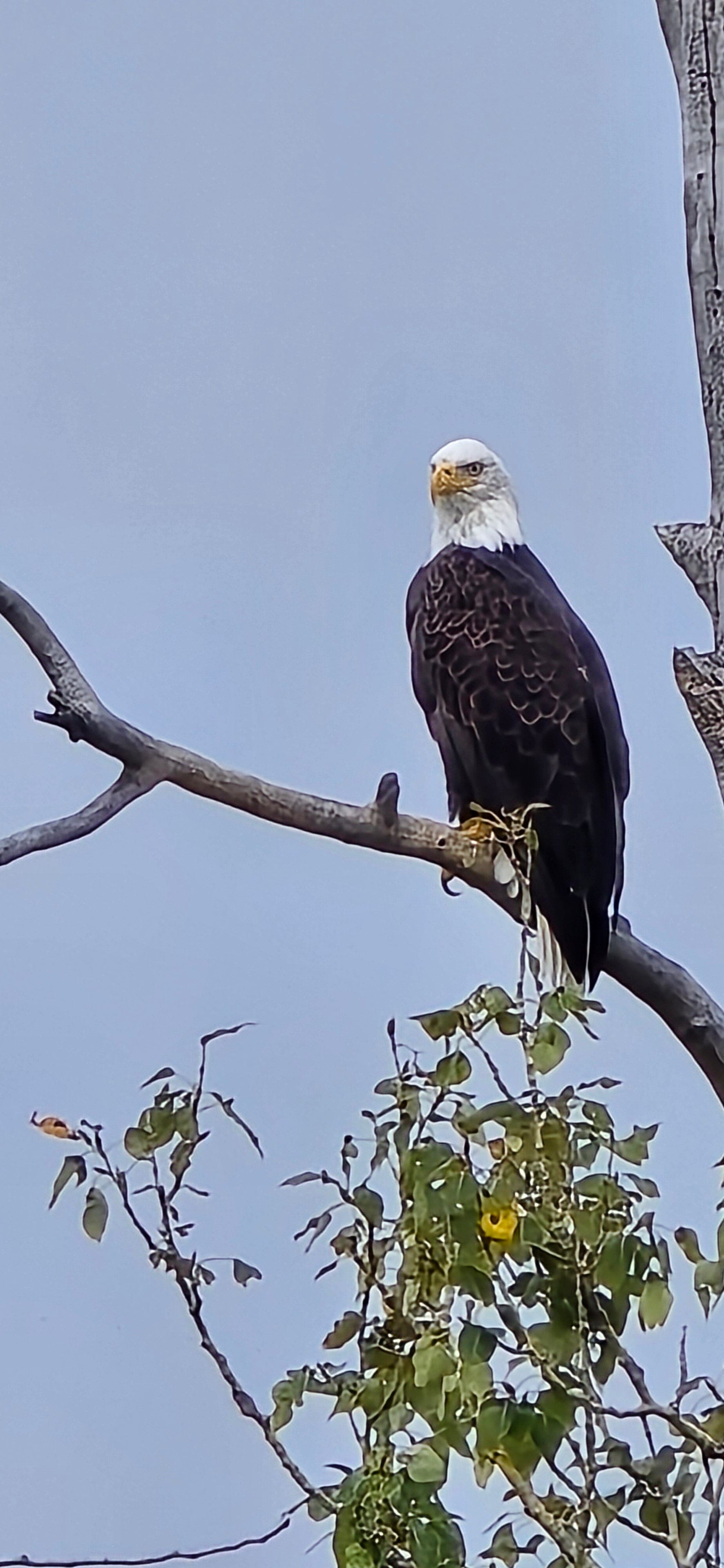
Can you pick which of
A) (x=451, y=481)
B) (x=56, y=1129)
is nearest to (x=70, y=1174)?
(x=56, y=1129)

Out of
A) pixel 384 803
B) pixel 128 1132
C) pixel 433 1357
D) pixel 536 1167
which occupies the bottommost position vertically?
pixel 433 1357

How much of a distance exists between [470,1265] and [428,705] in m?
1.36

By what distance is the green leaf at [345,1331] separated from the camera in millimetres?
1208

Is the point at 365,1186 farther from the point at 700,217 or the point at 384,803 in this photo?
the point at 700,217

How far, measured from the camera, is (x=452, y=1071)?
1.12 meters

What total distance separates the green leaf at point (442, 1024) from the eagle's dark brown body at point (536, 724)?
96cm

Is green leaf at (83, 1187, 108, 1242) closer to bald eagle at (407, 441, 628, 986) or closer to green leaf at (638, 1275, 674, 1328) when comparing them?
green leaf at (638, 1275, 674, 1328)

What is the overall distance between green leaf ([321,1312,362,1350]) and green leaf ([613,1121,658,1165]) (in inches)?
8.7

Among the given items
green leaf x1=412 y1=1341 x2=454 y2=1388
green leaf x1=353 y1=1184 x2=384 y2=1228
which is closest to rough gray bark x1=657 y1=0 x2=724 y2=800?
green leaf x1=353 y1=1184 x2=384 y2=1228

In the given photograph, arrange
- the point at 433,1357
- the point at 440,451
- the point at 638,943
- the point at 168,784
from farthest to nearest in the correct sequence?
1. the point at 440,451
2. the point at 638,943
3. the point at 168,784
4. the point at 433,1357

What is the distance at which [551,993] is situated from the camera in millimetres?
1213

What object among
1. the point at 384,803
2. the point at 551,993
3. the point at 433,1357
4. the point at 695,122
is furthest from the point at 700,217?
the point at 433,1357

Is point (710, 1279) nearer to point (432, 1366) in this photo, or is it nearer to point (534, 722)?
point (432, 1366)

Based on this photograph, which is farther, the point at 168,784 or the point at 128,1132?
the point at 168,784
